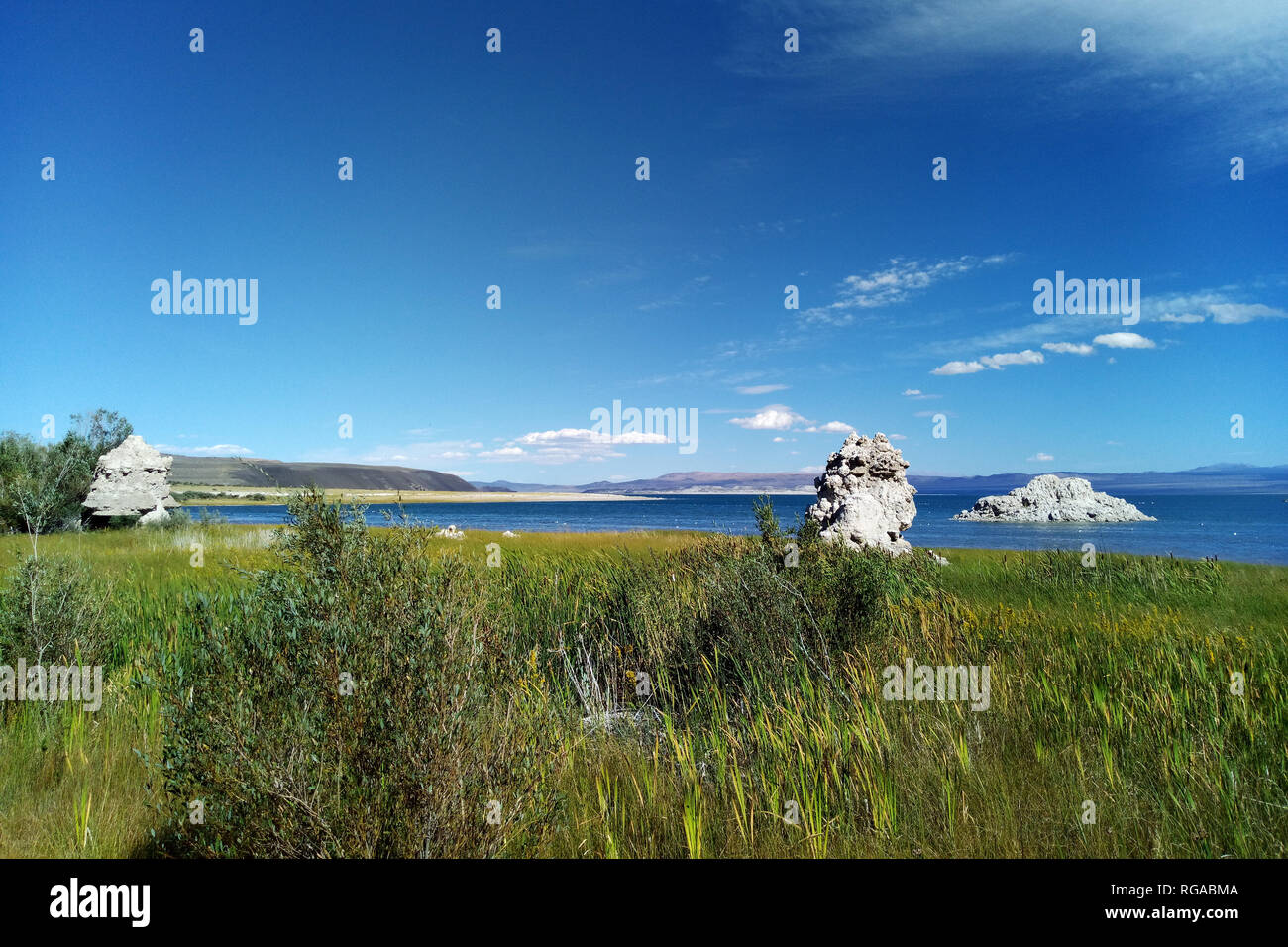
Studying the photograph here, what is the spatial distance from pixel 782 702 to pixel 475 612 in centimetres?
400

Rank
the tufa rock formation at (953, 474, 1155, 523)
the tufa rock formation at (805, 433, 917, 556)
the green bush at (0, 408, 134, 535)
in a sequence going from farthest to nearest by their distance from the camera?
the tufa rock formation at (953, 474, 1155, 523)
the green bush at (0, 408, 134, 535)
the tufa rock formation at (805, 433, 917, 556)

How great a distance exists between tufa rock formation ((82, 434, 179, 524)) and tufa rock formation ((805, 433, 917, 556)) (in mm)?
31761

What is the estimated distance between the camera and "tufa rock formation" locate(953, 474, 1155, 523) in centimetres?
8112

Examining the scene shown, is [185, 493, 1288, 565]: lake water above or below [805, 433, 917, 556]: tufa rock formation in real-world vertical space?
below

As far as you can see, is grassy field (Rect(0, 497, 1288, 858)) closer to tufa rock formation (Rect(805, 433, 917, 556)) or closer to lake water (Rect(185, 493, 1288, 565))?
lake water (Rect(185, 493, 1288, 565))

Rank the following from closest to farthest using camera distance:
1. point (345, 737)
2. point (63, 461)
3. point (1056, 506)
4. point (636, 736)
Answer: point (345, 737) < point (636, 736) < point (63, 461) < point (1056, 506)

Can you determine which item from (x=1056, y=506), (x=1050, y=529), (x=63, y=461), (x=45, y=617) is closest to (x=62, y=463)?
(x=63, y=461)

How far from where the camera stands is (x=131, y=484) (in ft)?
100

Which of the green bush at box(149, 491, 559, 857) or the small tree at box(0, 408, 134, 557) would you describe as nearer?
the green bush at box(149, 491, 559, 857)

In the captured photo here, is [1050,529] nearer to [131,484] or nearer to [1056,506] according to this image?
[1056,506]

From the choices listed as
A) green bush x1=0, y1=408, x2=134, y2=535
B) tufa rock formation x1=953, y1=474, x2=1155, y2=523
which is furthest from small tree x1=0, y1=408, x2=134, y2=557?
tufa rock formation x1=953, y1=474, x2=1155, y2=523

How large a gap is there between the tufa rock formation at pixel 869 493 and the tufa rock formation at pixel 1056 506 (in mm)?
79265

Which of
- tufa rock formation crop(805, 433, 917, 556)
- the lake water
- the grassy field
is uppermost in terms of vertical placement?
tufa rock formation crop(805, 433, 917, 556)

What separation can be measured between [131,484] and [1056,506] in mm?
101075
